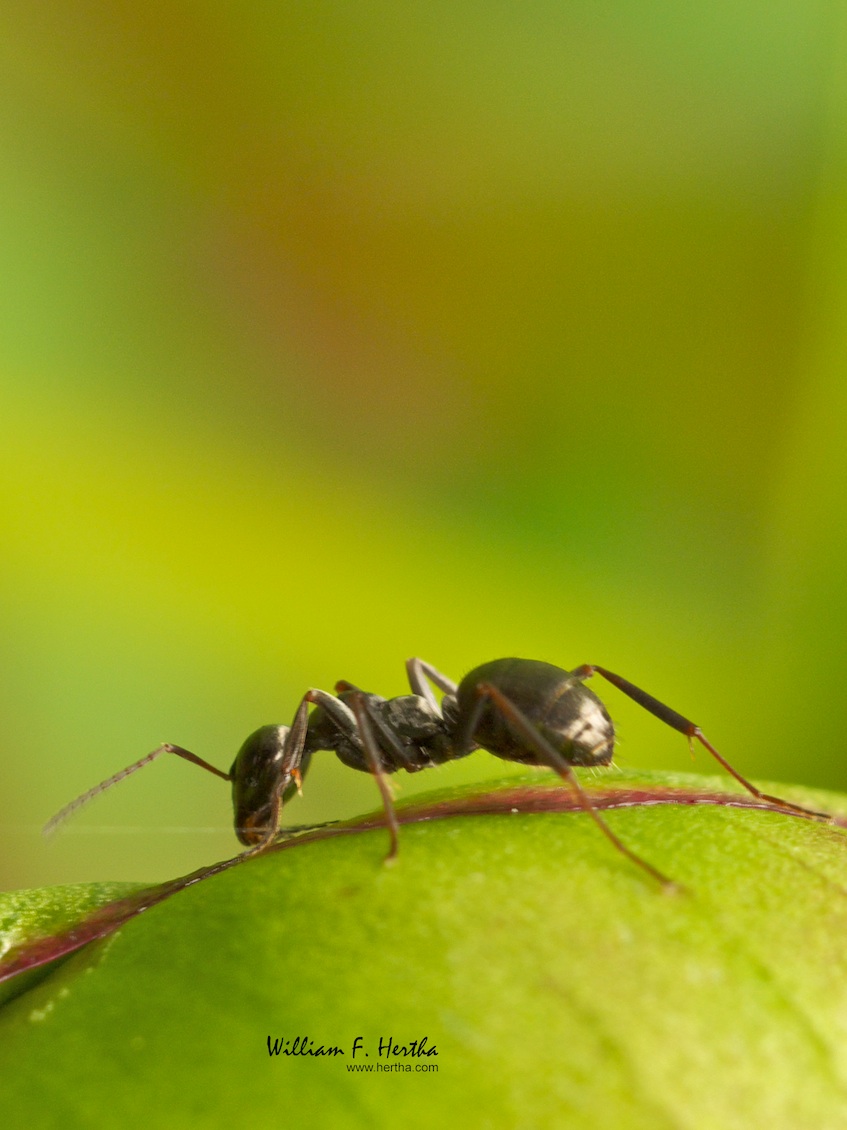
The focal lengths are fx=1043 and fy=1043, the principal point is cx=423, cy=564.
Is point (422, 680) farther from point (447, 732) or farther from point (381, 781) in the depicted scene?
point (381, 781)

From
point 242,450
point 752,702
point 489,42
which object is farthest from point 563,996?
point 489,42

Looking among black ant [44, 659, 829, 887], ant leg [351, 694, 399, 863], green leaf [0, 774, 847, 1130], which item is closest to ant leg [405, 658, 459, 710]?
black ant [44, 659, 829, 887]

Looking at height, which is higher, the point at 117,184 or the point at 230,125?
the point at 230,125

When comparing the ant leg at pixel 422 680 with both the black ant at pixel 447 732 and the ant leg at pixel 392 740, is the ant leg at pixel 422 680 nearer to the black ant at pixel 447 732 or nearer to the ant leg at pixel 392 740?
the black ant at pixel 447 732

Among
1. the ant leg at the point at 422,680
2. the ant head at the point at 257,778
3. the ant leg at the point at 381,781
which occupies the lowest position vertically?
the ant head at the point at 257,778

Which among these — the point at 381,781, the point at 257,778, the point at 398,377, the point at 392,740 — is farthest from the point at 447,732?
the point at 398,377

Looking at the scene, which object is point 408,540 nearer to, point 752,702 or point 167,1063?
point 752,702

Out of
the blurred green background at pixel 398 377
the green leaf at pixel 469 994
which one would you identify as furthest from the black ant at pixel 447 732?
the blurred green background at pixel 398 377

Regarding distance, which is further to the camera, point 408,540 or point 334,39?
point 334,39

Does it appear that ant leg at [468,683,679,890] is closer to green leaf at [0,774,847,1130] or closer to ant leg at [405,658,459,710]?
green leaf at [0,774,847,1130]
